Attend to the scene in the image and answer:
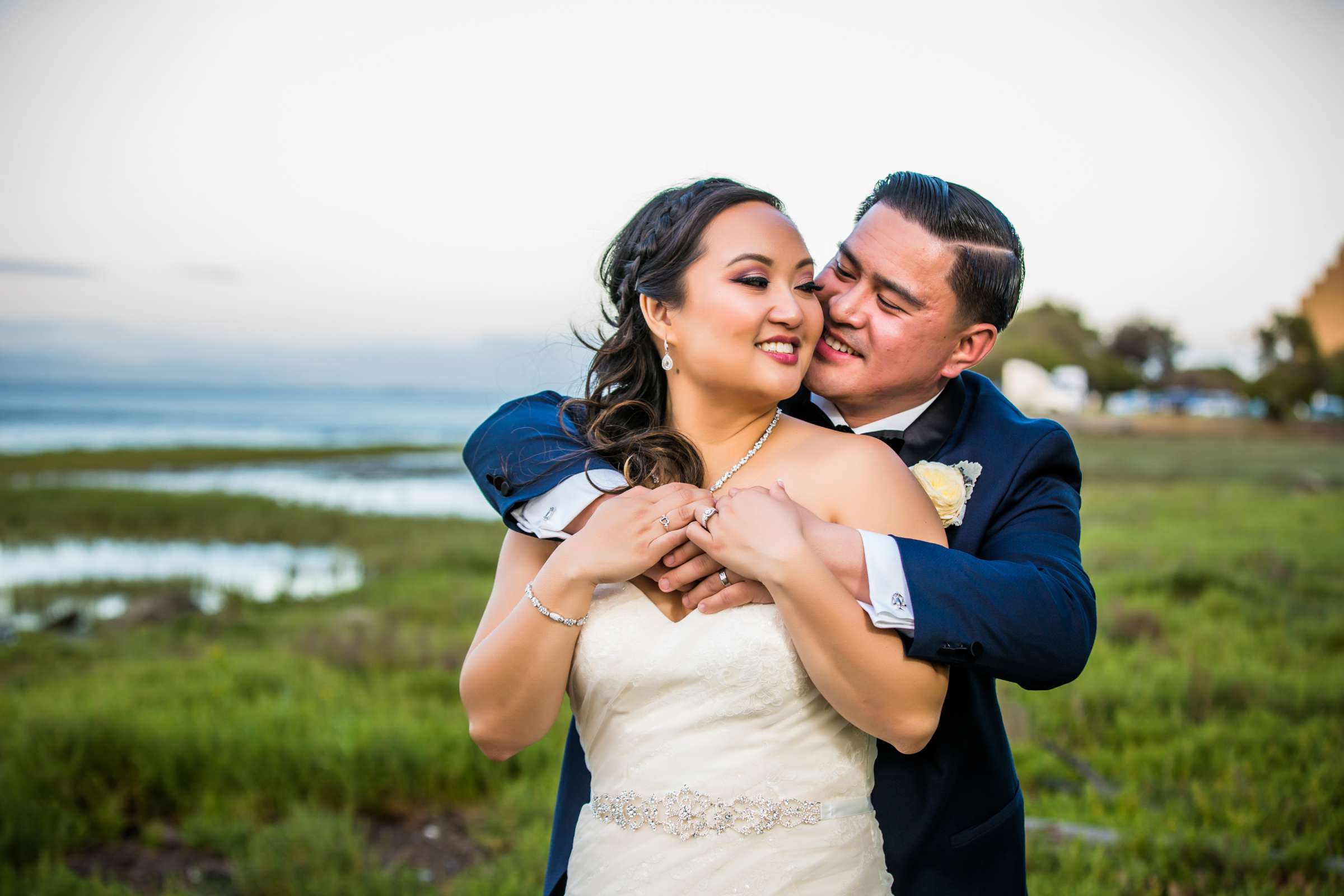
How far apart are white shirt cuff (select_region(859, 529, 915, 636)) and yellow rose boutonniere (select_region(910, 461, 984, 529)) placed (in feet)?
1.28

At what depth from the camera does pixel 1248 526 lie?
14.2m

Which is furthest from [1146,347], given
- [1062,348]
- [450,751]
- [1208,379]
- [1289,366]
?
[450,751]

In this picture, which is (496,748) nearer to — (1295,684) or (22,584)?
(1295,684)

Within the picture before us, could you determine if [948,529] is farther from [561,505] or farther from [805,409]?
[561,505]

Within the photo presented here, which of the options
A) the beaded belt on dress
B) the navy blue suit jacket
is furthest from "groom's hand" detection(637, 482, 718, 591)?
the beaded belt on dress

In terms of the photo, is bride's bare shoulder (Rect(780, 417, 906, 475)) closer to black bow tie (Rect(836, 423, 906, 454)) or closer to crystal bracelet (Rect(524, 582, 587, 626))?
black bow tie (Rect(836, 423, 906, 454))

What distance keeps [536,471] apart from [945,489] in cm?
107

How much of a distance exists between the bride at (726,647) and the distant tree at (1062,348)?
50.3m

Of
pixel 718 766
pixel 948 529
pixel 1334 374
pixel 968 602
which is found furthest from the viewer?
pixel 1334 374

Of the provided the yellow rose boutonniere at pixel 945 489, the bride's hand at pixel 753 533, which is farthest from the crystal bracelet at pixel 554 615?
the yellow rose boutonniere at pixel 945 489

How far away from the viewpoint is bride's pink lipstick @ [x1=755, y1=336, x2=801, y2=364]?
8.46 feet

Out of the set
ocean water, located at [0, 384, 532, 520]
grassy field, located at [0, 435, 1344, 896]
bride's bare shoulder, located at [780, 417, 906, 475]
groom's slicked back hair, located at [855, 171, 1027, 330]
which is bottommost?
ocean water, located at [0, 384, 532, 520]

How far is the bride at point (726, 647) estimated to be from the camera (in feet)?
7.39

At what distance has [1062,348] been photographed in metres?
61.1
